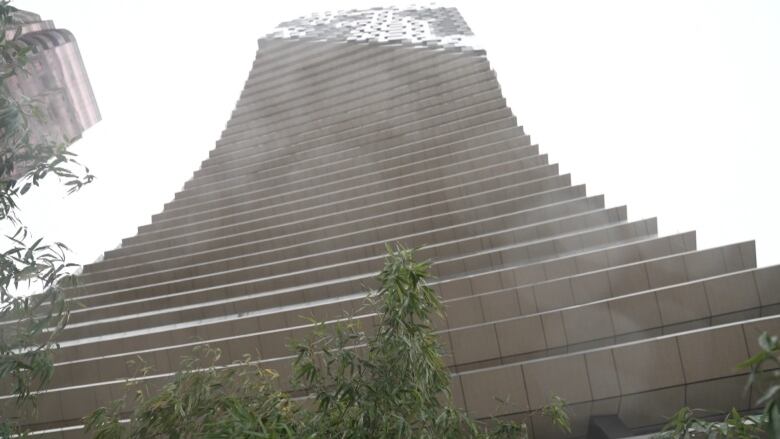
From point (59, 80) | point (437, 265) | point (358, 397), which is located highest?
point (59, 80)

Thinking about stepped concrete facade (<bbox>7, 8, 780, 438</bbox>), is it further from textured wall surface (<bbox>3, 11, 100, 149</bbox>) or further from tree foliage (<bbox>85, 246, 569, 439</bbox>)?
textured wall surface (<bbox>3, 11, 100, 149</bbox>)

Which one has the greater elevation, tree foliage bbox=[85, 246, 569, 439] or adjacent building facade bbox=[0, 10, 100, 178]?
adjacent building facade bbox=[0, 10, 100, 178]

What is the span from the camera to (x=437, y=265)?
759 centimetres

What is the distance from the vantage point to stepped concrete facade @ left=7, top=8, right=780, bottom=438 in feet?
16.5

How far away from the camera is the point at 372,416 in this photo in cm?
267

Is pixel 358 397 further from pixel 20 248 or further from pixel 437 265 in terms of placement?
pixel 437 265

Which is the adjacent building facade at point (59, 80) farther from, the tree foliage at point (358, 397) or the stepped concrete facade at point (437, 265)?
the tree foliage at point (358, 397)

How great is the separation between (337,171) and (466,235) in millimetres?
3747

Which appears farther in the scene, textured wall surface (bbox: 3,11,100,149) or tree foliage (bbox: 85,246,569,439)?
textured wall surface (bbox: 3,11,100,149)

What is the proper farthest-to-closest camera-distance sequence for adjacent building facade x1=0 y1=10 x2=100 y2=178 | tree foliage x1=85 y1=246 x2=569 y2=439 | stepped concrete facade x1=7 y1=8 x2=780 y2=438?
adjacent building facade x1=0 y1=10 x2=100 y2=178, stepped concrete facade x1=7 y1=8 x2=780 y2=438, tree foliage x1=85 y1=246 x2=569 y2=439

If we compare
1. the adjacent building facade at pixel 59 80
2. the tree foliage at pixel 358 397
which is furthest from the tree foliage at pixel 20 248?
the adjacent building facade at pixel 59 80

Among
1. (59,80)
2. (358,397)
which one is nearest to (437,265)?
(358,397)

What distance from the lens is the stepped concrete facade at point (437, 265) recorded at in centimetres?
503

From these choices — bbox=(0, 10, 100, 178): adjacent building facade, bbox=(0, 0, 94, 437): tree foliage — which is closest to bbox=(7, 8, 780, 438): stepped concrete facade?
bbox=(0, 0, 94, 437): tree foliage
